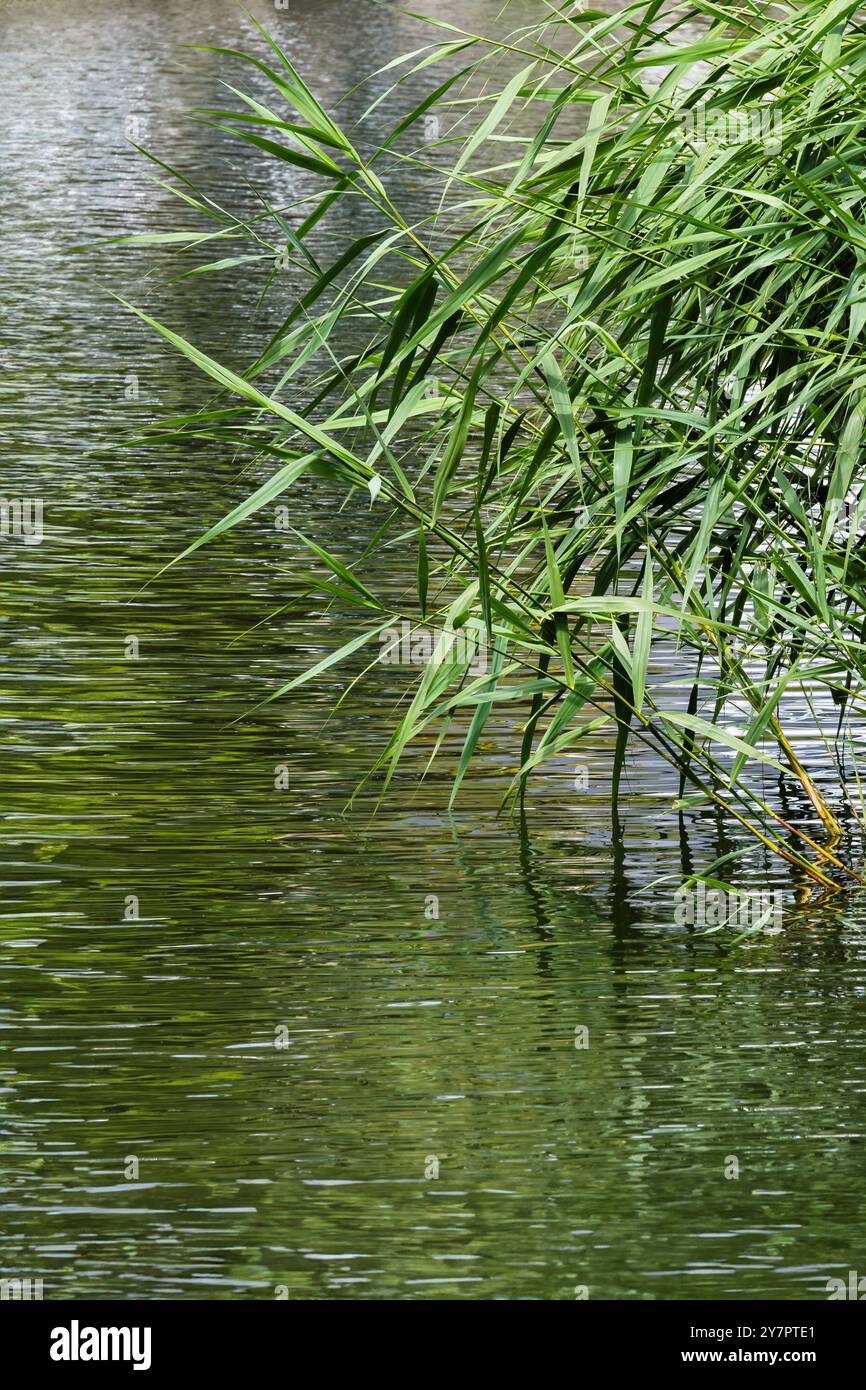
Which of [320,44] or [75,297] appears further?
[320,44]

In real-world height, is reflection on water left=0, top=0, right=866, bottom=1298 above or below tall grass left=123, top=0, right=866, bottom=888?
below

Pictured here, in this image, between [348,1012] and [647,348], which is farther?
[647,348]

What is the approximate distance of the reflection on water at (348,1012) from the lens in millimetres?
3266

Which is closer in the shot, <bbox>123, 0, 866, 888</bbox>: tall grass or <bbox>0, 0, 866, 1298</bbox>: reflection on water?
<bbox>0, 0, 866, 1298</bbox>: reflection on water

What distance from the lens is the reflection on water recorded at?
327cm

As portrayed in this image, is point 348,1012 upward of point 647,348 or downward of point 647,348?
downward

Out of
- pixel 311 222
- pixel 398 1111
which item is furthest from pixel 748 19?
pixel 398 1111

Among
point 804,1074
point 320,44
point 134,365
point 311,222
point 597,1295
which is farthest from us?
point 320,44

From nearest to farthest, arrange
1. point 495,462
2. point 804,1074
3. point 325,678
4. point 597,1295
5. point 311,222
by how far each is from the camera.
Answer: point 597,1295 < point 804,1074 < point 311,222 < point 495,462 < point 325,678

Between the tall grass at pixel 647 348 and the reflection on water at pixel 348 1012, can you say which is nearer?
the reflection on water at pixel 348 1012

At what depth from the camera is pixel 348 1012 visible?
13.1 ft

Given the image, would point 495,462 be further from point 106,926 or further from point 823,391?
point 106,926

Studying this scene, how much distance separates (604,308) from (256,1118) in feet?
5.97

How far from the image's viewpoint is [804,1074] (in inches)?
152
